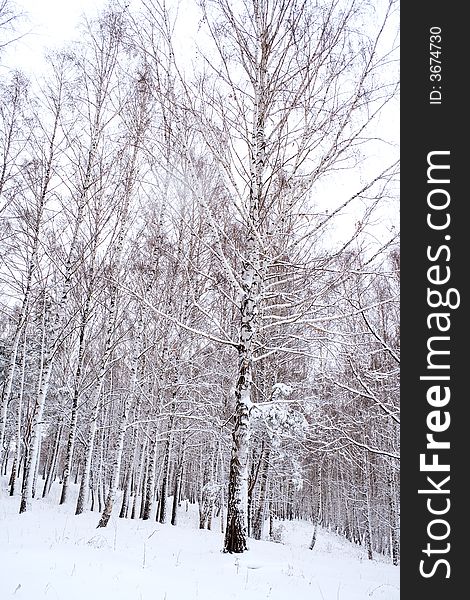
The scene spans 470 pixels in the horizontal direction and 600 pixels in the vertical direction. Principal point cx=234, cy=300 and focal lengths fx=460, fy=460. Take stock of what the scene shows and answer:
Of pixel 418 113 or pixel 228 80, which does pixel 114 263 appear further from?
pixel 418 113

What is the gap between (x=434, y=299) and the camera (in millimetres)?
3348

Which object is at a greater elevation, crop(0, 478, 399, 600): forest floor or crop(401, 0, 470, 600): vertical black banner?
crop(401, 0, 470, 600): vertical black banner

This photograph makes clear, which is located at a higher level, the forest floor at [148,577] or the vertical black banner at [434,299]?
the vertical black banner at [434,299]

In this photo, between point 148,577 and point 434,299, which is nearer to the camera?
point 434,299

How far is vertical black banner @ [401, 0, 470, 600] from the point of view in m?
3.06

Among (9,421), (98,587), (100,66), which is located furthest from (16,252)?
(9,421)

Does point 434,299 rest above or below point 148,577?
above

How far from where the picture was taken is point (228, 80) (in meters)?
6.63

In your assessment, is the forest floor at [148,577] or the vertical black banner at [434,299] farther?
the forest floor at [148,577]

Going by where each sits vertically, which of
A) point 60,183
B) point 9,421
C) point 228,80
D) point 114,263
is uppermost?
point 60,183

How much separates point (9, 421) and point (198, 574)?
27193 millimetres

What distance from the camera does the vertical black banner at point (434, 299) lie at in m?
3.06

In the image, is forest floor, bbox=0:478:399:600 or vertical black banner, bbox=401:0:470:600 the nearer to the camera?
vertical black banner, bbox=401:0:470:600

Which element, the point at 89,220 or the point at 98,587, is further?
the point at 89,220
